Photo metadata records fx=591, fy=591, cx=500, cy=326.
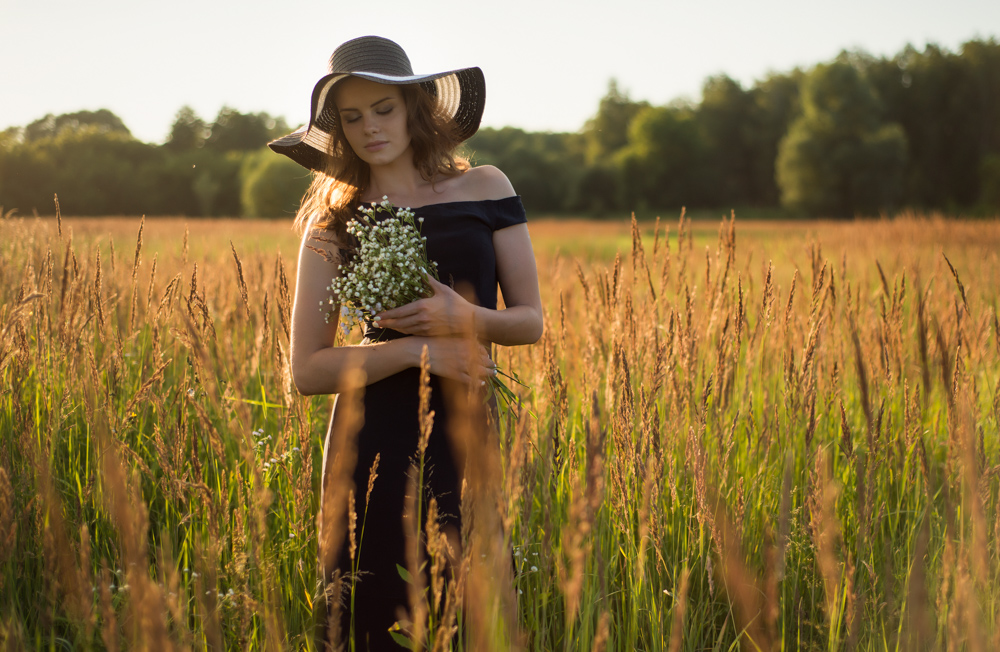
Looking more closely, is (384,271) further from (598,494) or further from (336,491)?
(598,494)

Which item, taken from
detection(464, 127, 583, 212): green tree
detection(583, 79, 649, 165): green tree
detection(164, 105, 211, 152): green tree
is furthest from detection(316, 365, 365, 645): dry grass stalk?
detection(164, 105, 211, 152): green tree

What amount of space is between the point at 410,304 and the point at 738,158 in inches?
2242

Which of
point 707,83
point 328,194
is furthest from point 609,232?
point 707,83

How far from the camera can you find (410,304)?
144 centimetres

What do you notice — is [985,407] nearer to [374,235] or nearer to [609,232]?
[374,235]

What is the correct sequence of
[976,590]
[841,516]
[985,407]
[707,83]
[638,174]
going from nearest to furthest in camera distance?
[976,590]
[841,516]
[985,407]
[638,174]
[707,83]

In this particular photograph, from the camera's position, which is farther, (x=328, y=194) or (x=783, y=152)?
(x=783, y=152)

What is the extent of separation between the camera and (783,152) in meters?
41.1

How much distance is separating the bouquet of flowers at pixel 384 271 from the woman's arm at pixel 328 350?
0.05 metres

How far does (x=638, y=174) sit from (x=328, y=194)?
171 ft

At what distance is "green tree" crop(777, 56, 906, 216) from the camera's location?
3734cm

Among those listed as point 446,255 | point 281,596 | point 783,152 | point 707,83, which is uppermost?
point 707,83

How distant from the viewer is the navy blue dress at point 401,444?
1490mm

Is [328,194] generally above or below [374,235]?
above
